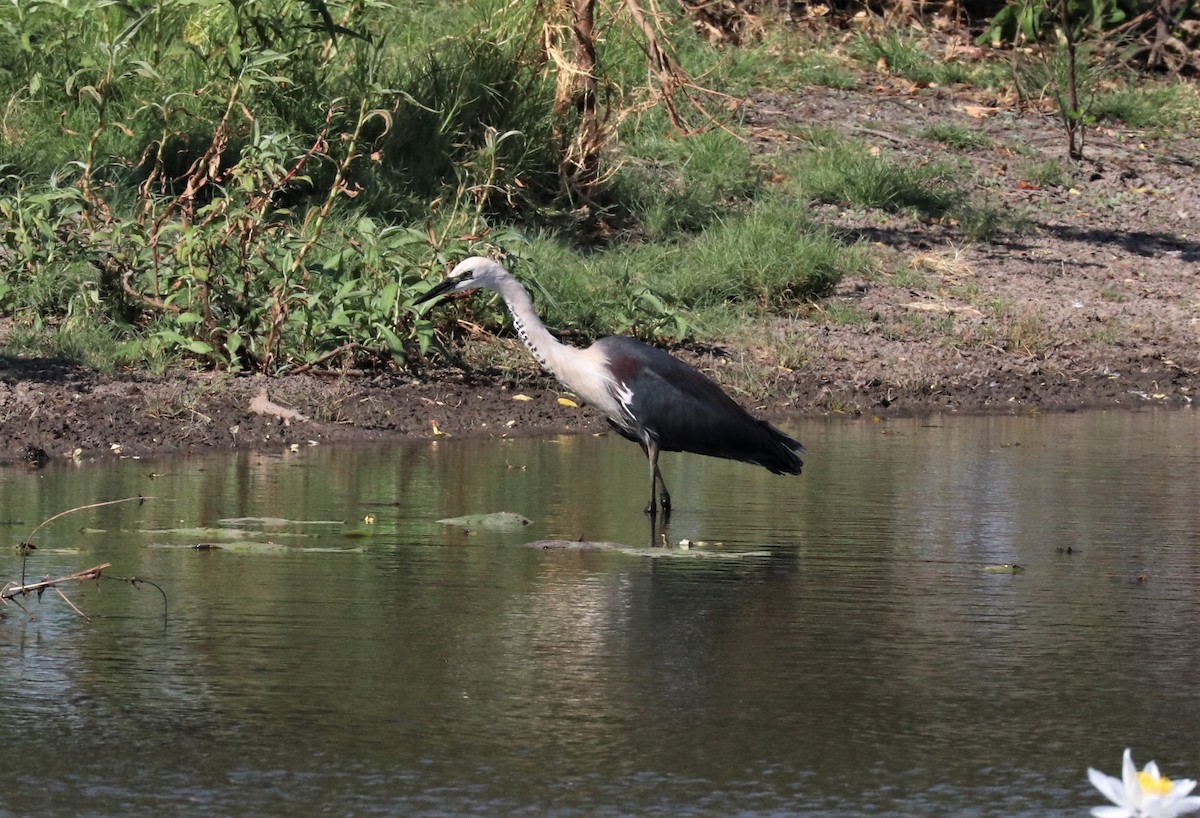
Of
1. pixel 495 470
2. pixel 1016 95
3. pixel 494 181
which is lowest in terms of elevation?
pixel 495 470

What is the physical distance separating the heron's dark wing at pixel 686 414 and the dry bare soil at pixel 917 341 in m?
1.86

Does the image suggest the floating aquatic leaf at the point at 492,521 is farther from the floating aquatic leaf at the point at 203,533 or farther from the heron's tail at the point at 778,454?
the heron's tail at the point at 778,454

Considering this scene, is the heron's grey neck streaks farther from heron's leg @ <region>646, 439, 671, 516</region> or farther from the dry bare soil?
the dry bare soil

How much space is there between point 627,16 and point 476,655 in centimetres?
983

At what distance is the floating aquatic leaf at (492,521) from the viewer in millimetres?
7168

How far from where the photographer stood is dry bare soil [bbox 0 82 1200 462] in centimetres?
926

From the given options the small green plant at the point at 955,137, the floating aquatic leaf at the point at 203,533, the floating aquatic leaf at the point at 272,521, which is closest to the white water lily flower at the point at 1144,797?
the floating aquatic leaf at the point at 203,533

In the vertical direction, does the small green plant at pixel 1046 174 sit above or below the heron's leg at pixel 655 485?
above

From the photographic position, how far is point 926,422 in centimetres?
1041

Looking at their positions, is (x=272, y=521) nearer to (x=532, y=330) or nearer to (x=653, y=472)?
(x=653, y=472)

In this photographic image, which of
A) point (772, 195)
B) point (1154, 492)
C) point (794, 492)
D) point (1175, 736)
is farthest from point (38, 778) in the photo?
point (772, 195)

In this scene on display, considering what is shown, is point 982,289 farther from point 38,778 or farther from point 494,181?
point 38,778

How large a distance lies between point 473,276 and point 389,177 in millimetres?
4664

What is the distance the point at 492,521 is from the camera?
7.20 metres
